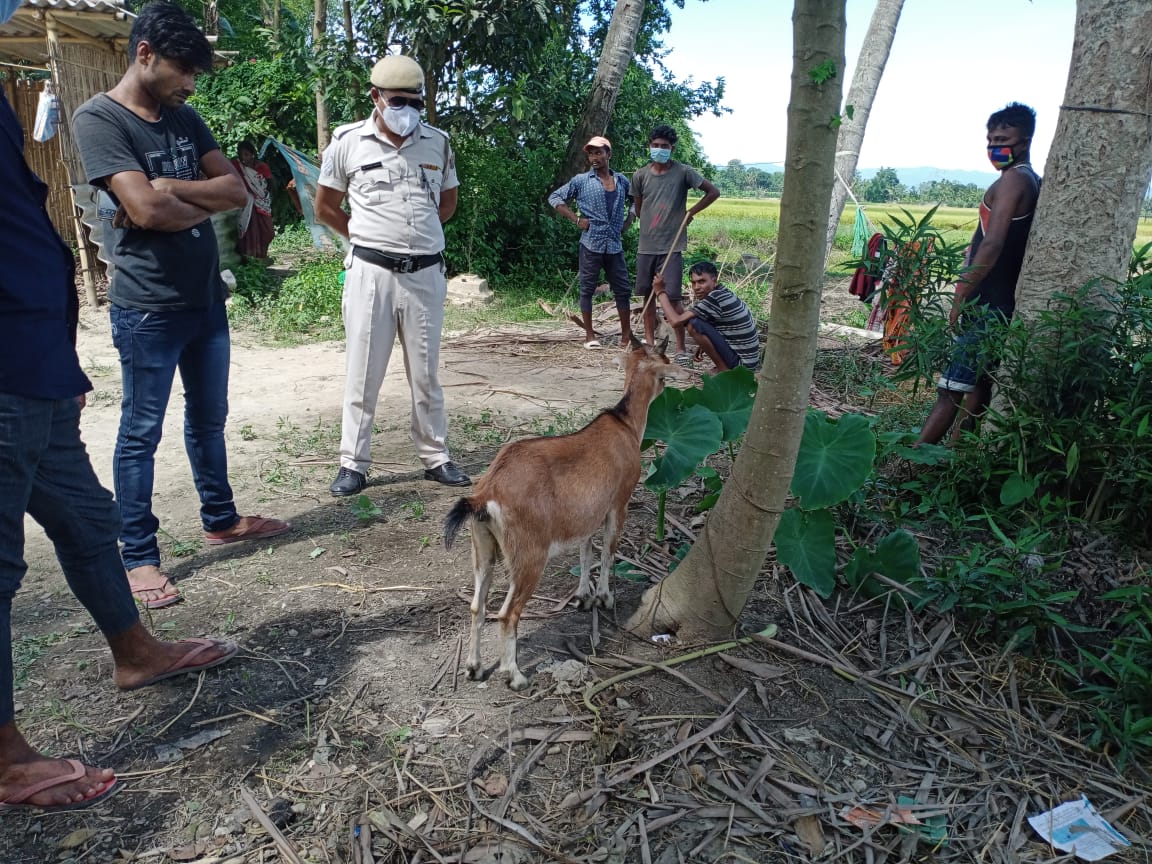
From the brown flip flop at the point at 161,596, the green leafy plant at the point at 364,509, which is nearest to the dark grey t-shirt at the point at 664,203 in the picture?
the green leafy plant at the point at 364,509

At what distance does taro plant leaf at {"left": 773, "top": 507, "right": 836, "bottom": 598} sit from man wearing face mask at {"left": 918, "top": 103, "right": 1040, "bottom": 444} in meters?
1.34

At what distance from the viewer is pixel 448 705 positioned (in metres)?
2.92

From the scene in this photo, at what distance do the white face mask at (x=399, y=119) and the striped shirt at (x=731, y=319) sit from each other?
10.2 feet

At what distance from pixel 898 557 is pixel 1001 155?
270 cm

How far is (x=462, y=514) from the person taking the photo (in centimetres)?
288

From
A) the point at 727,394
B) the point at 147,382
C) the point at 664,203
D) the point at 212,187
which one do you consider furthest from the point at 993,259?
the point at 147,382

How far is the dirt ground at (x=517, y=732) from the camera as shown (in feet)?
7.81

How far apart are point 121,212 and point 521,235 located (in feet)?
31.5

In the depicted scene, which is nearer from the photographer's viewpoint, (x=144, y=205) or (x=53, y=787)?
(x=53, y=787)

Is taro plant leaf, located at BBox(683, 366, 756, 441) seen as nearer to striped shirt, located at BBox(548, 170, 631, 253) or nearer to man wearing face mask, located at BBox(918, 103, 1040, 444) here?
man wearing face mask, located at BBox(918, 103, 1040, 444)

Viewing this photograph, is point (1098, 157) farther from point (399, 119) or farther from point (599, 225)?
point (599, 225)

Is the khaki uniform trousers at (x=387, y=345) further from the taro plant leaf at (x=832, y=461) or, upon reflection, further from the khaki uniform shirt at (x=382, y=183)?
the taro plant leaf at (x=832, y=461)

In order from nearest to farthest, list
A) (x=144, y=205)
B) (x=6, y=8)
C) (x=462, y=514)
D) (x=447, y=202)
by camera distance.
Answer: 1. (x=6, y=8)
2. (x=462, y=514)
3. (x=144, y=205)
4. (x=447, y=202)

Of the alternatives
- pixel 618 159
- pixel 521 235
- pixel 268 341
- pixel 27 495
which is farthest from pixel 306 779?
pixel 618 159
